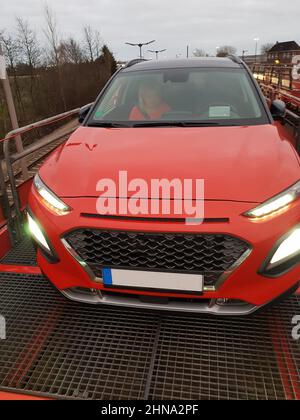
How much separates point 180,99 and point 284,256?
1.92 m

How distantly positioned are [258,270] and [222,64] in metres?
2.57

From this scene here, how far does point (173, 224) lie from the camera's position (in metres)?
1.80

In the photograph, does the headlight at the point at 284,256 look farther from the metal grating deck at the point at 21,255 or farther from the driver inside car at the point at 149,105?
the metal grating deck at the point at 21,255

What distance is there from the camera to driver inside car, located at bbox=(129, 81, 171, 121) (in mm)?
3164

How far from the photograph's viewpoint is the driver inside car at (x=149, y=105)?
3164 mm

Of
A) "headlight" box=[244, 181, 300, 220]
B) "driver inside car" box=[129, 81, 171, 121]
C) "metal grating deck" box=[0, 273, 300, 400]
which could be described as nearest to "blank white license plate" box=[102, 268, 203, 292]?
"metal grating deck" box=[0, 273, 300, 400]

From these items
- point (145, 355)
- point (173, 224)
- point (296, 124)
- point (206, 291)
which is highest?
point (173, 224)

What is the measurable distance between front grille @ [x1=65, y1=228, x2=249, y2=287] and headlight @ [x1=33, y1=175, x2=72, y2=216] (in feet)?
0.51

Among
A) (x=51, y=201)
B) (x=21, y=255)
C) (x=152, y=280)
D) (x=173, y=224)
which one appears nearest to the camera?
(x=173, y=224)

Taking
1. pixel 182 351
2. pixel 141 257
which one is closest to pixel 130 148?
pixel 141 257

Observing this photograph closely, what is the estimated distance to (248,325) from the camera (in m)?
2.29

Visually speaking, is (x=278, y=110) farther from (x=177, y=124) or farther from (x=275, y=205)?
(x=275, y=205)

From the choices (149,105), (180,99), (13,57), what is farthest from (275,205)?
(13,57)
